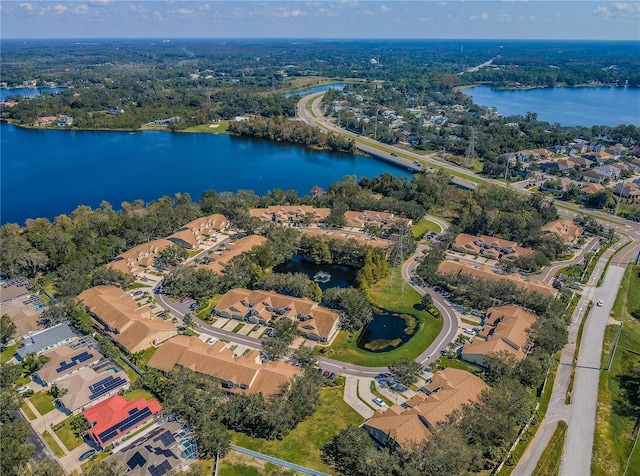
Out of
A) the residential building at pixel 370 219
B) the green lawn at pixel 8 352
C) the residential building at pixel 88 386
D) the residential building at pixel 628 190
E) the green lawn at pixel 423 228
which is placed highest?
the residential building at pixel 628 190

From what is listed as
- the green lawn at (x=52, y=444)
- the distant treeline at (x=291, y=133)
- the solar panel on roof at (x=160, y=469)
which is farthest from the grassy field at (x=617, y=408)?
the distant treeline at (x=291, y=133)

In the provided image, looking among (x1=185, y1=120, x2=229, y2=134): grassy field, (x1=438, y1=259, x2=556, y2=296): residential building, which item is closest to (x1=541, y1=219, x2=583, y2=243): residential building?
(x1=438, y1=259, x2=556, y2=296): residential building

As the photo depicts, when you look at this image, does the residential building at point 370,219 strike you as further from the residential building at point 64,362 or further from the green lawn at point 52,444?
the green lawn at point 52,444

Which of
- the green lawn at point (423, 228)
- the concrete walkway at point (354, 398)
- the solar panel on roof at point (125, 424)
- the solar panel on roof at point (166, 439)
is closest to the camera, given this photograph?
the solar panel on roof at point (166, 439)

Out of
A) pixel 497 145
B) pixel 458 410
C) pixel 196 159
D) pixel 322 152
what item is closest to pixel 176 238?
pixel 458 410

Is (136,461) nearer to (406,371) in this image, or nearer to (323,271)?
(406,371)

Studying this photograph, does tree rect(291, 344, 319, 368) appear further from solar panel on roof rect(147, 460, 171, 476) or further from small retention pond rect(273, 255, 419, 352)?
solar panel on roof rect(147, 460, 171, 476)

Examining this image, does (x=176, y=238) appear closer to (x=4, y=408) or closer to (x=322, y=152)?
(x=4, y=408)
